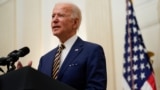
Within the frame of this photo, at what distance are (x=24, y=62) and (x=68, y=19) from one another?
2616 mm

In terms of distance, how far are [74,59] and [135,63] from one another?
856mm

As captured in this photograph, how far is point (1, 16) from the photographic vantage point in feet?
20.3

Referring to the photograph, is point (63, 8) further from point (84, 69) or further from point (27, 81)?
point (27, 81)

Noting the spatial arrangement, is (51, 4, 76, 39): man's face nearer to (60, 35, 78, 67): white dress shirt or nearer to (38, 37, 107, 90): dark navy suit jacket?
(60, 35, 78, 67): white dress shirt

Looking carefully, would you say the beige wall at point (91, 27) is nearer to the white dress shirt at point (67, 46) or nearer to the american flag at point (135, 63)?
the american flag at point (135, 63)

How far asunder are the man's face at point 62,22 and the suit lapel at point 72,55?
17 centimetres

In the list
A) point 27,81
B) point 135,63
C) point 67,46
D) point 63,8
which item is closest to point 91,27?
point 135,63

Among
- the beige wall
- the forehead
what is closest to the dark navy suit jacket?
the forehead

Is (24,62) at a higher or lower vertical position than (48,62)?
lower

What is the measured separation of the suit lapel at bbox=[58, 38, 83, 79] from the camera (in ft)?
8.82

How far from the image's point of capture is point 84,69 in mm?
2670

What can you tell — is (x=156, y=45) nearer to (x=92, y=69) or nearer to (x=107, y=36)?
(x=107, y=36)

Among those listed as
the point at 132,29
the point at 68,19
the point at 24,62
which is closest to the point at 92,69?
the point at 68,19

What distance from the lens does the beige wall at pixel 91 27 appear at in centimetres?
386
